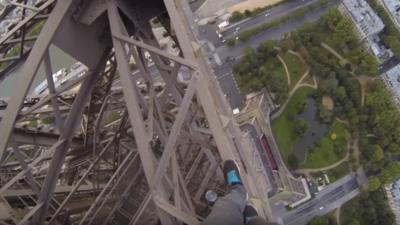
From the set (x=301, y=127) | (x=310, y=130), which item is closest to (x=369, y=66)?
(x=310, y=130)

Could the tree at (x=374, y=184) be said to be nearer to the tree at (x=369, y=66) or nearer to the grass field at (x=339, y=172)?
the grass field at (x=339, y=172)

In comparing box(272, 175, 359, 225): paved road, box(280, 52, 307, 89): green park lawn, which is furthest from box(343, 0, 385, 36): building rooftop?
box(272, 175, 359, 225): paved road

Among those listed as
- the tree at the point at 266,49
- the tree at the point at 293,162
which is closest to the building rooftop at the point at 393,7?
the tree at the point at 266,49

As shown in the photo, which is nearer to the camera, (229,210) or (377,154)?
(229,210)

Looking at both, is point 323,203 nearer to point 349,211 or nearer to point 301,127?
point 349,211

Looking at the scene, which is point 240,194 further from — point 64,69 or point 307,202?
point 64,69
